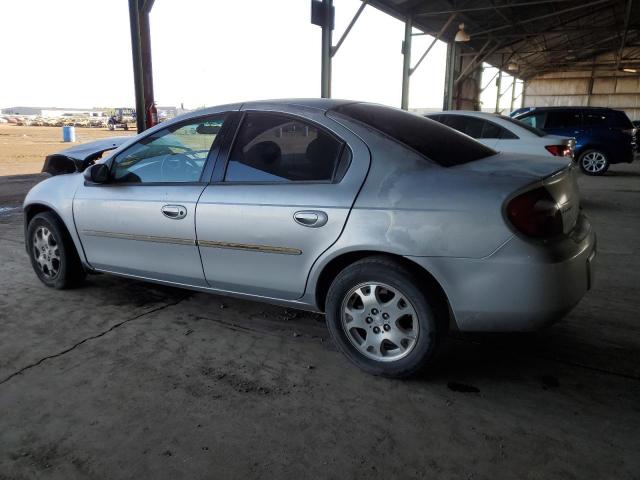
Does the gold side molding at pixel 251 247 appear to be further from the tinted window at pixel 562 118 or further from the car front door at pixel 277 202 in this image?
the tinted window at pixel 562 118

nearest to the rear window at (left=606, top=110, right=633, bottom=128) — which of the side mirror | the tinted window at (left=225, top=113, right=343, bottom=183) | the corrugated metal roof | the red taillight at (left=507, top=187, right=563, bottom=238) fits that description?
the corrugated metal roof

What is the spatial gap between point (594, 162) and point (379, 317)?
36.8 ft

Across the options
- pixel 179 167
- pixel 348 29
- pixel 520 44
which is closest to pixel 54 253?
pixel 179 167

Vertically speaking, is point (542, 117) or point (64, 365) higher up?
point (542, 117)

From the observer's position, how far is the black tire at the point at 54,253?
3.71 metres

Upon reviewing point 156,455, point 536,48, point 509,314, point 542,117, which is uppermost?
point 536,48

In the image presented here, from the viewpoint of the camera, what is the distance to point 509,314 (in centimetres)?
221

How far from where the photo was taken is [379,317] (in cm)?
247

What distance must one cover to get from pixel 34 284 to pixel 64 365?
5.51 feet

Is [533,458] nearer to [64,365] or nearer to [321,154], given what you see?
[321,154]

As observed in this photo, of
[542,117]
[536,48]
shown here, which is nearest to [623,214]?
[542,117]

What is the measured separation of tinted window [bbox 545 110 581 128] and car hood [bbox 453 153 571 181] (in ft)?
31.9

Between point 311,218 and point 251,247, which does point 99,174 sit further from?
point 311,218

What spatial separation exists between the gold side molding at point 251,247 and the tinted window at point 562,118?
1070cm
